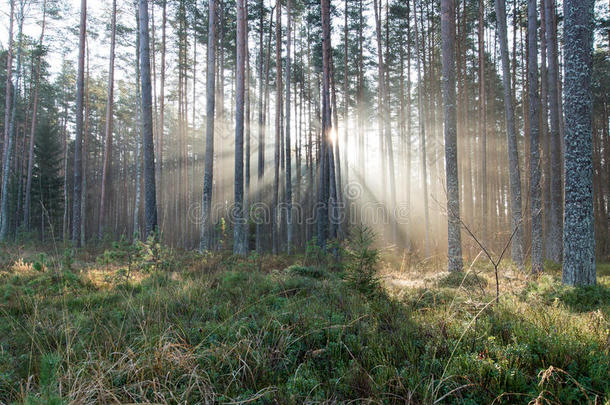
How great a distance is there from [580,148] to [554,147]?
5.96m

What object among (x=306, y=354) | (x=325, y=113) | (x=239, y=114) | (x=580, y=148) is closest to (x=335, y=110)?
(x=325, y=113)

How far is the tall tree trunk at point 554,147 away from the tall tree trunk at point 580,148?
573cm

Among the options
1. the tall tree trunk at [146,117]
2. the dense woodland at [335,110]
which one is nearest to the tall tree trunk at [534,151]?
the dense woodland at [335,110]

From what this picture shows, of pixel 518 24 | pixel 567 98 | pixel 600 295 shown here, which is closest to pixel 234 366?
pixel 600 295

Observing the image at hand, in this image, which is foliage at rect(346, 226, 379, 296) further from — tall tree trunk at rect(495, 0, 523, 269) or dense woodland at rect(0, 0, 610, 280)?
tall tree trunk at rect(495, 0, 523, 269)

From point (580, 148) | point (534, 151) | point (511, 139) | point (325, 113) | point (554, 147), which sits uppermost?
point (325, 113)

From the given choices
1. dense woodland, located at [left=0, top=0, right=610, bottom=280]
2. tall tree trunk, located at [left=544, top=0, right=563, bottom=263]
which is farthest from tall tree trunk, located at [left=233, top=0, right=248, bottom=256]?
tall tree trunk, located at [left=544, top=0, right=563, bottom=263]

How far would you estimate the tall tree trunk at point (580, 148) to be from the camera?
5.31 m

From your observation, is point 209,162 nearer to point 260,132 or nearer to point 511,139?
point 260,132

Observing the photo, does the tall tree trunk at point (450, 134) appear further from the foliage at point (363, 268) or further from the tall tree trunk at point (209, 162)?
the tall tree trunk at point (209, 162)

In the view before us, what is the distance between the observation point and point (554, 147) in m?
10.1

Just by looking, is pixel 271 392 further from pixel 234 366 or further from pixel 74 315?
pixel 74 315

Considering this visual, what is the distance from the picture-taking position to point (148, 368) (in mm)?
2373

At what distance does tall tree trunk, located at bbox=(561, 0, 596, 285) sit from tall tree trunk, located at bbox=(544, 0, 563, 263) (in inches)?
226
